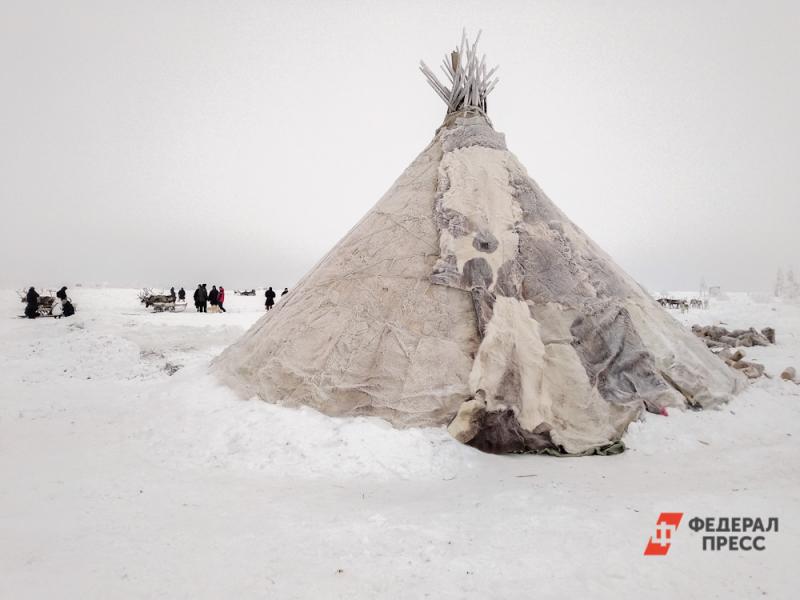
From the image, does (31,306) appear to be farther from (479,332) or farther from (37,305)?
(479,332)

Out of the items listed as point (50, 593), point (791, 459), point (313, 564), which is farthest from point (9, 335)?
point (791, 459)

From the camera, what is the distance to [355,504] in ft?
11.2

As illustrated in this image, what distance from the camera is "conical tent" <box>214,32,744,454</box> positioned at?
480cm

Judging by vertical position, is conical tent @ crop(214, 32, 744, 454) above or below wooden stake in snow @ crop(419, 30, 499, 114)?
below

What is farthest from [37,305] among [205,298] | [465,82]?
[465,82]

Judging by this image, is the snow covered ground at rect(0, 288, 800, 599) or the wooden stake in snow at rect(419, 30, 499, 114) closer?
the snow covered ground at rect(0, 288, 800, 599)

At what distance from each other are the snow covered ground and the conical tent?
0.32 m

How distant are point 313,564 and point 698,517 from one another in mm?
2873

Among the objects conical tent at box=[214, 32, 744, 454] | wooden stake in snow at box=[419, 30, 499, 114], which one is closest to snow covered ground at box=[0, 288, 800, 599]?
conical tent at box=[214, 32, 744, 454]

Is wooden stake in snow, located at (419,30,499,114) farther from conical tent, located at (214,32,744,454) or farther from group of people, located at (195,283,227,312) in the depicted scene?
group of people, located at (195,283,227,312)

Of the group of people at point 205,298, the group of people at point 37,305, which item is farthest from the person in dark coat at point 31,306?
the group of people at point 205,298

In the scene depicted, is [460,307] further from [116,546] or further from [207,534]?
[116,546]

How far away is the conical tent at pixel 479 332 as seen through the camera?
480cm

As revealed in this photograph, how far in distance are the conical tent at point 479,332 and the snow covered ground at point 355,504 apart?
322mm
